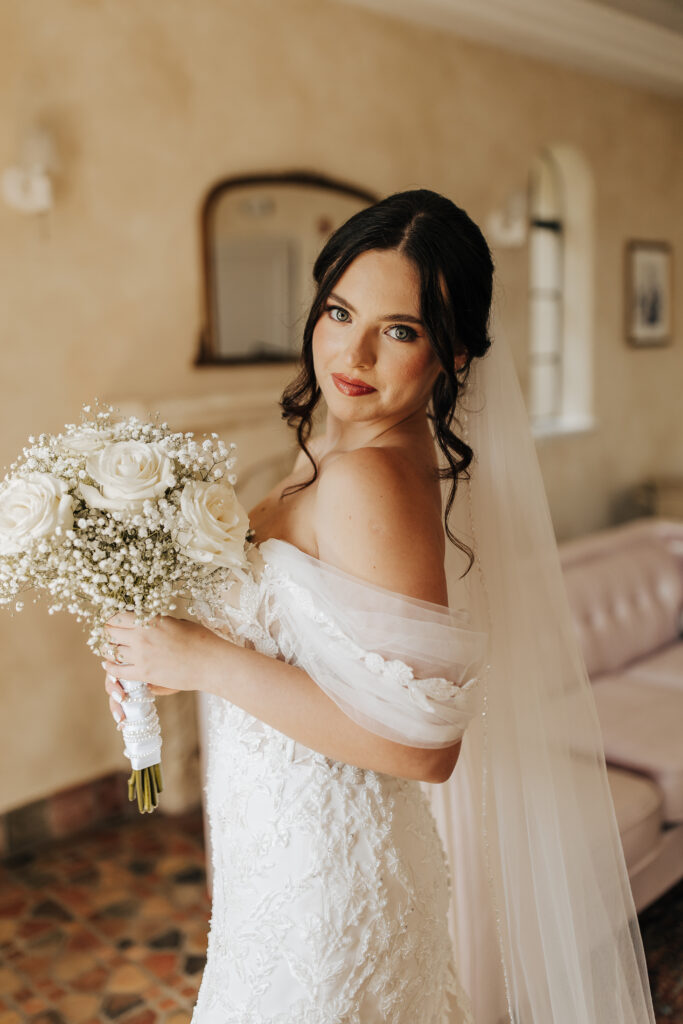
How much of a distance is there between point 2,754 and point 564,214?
5.06 m

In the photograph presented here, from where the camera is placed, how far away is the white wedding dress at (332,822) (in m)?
1.35

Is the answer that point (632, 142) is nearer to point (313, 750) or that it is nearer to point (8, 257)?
point (8, 257)

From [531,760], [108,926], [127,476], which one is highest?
[127,476]

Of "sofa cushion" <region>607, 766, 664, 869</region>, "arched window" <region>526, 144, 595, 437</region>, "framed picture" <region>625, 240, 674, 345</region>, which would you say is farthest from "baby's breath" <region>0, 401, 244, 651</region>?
"framed picture" <region>625, 240, 674, 345</region>

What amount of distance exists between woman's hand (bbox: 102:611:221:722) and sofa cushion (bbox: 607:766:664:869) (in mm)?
1944

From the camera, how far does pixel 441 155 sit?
16.4ft

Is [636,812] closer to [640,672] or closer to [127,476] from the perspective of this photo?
[640,672]

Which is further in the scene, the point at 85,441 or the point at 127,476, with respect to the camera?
the point at 85,441

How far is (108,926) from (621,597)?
2735 mm

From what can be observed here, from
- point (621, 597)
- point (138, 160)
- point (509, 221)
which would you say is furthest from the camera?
point (509, 221)

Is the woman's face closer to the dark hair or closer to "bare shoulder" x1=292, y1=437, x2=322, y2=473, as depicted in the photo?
the dark hair

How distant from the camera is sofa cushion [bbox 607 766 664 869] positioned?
2.86m

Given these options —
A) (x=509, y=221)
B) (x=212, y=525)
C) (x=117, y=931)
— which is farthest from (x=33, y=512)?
(x=509, y=221)

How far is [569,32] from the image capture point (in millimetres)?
5191
